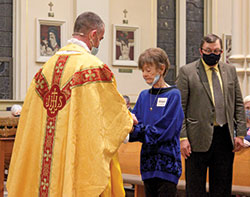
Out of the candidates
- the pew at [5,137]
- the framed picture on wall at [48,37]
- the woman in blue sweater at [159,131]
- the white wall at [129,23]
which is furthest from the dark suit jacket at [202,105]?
the white wall at [129,23]

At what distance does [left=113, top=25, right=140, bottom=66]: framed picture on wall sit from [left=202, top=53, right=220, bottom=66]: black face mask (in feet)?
22.0

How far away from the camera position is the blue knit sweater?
3748 mm

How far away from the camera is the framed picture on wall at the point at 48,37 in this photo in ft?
34.0

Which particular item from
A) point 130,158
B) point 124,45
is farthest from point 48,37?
point 130,158

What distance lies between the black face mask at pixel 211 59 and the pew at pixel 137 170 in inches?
52.3

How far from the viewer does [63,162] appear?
3588 millimetres

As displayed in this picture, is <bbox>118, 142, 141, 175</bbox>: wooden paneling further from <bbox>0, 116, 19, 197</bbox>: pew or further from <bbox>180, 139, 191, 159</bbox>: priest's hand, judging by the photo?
<bbox>180, 139, 191, 159</bbox>: priest's hand

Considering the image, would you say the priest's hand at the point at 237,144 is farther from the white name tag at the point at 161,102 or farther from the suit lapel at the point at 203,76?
the white name tag at the point at 161,102

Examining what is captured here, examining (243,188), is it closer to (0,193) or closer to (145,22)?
(0,193)

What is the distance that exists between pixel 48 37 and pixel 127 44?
65.4 inches

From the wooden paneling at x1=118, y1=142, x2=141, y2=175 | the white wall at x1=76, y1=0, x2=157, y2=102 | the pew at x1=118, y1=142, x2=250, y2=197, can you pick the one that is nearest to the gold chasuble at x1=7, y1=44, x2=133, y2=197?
the pew at x1=118, y1=142, x2=250, y2=197

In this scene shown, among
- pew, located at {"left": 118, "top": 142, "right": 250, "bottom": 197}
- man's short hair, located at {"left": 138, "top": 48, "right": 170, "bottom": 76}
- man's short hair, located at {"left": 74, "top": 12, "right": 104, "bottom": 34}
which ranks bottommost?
pew, located at {"left": 118, "top": 142, "right": 250, "bottom": 197}

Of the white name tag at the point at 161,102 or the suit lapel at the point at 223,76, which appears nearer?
the white name tag at the point at 161,102

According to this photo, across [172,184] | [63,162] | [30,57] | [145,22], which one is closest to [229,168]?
[172,184]
